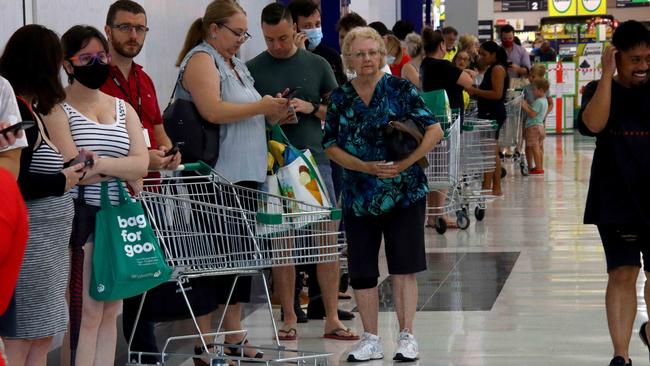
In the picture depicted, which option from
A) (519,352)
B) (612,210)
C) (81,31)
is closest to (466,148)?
(519,352)

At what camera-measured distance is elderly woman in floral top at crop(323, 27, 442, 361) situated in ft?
19.1

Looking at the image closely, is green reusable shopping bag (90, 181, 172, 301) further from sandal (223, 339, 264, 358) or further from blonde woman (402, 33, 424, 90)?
blonde woman (402, 33, 424, 90)

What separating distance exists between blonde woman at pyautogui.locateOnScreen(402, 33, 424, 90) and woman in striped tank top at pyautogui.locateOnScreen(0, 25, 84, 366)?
7.07 m

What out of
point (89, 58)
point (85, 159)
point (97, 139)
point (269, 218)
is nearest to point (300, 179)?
point (269, 218)

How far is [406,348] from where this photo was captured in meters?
5.93

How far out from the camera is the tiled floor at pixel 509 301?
241 inches

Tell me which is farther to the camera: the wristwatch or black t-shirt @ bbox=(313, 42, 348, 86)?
black t-shirt @ bbox=(313, 42, 348, 86)

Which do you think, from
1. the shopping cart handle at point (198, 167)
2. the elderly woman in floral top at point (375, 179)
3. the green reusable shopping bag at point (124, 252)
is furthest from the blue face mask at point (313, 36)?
the green reusable shopping bag at point (124, 252)

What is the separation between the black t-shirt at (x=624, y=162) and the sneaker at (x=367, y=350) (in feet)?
4.22

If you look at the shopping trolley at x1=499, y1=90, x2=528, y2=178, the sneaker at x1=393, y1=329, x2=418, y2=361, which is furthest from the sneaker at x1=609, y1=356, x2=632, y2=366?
the shopping trolley at x1=499, y1=90, x2=528, y2=178

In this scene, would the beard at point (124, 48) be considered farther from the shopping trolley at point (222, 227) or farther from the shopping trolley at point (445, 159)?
the shopping trolley at point (445, 159)

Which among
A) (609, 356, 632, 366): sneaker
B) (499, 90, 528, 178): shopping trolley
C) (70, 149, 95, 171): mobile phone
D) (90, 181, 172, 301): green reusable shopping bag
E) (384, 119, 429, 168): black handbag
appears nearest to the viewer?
(70, 149, 95, 171): mobile phone

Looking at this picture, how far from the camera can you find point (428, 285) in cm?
827

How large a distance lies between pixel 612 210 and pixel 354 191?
1297 mm
